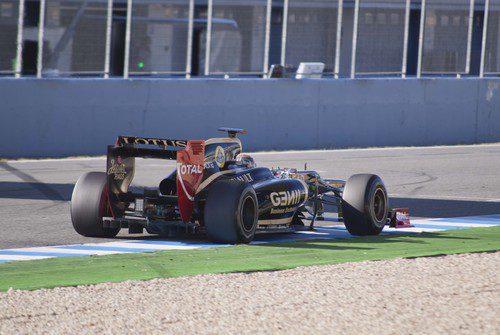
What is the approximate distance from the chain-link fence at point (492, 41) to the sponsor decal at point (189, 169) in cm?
1647

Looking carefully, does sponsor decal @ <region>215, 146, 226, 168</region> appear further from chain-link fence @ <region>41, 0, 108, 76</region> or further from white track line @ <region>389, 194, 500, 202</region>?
chain-link fence @ <region>41, 0, 108, 76</region>

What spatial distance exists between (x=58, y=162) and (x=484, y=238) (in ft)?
30.6

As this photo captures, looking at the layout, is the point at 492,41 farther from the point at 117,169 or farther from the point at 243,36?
the point at 117,169

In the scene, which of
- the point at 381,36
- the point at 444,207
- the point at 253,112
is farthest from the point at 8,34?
the point at 444,207

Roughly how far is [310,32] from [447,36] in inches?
154

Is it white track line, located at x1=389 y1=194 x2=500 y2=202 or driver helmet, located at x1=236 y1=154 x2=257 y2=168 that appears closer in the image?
driver helmet, located at x1=236 y1=154 x2=257 y2=168

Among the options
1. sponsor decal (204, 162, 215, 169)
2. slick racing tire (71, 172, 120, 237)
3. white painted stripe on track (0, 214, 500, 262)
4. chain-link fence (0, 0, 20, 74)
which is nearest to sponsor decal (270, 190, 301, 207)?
white painted stripe on track (0, 214, 500, 262)

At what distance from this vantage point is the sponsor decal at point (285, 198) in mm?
11469

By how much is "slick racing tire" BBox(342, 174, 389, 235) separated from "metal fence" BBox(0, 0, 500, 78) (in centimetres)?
950

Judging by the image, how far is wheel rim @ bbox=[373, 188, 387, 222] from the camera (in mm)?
11959

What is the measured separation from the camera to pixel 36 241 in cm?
1118

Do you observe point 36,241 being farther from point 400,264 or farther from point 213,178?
point 400,264

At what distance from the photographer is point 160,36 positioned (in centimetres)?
2109

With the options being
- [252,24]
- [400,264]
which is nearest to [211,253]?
[400,264]
